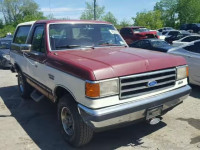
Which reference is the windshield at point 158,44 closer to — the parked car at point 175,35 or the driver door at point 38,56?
the driver door at point 38,56

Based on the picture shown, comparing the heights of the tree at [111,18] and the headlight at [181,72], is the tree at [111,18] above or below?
above

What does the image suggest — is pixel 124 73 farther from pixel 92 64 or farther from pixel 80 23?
pixel 80 23

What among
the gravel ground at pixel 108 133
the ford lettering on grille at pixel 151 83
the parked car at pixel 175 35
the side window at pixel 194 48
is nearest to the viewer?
the ford lettering on grille at pixel 151 83

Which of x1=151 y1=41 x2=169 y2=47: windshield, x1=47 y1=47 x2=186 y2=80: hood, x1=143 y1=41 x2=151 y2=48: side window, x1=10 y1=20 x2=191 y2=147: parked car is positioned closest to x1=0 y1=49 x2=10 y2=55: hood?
x1=143 y1=41 x2=151 y2=48: side window

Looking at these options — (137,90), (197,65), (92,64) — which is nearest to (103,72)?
(92,64)

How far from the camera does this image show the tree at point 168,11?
61.5 metres

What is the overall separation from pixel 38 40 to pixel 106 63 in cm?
210

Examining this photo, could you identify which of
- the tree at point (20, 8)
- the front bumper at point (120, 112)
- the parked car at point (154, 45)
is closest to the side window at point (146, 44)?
the parked car at point (154, 45)

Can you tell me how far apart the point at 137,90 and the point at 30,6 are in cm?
6851

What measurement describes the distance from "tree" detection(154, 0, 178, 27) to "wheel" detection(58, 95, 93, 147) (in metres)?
59.0

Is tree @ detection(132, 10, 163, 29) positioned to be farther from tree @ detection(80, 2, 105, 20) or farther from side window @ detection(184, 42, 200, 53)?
side window @ detection(184, 42, 200, 53)

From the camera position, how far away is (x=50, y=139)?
4039 mm

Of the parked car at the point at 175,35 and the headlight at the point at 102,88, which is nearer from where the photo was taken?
the headlight at the point at 102,88

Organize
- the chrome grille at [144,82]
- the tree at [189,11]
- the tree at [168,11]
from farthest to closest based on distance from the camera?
the tree at [168,11], the tree at [189,11], the chrome grille at [144,82]
